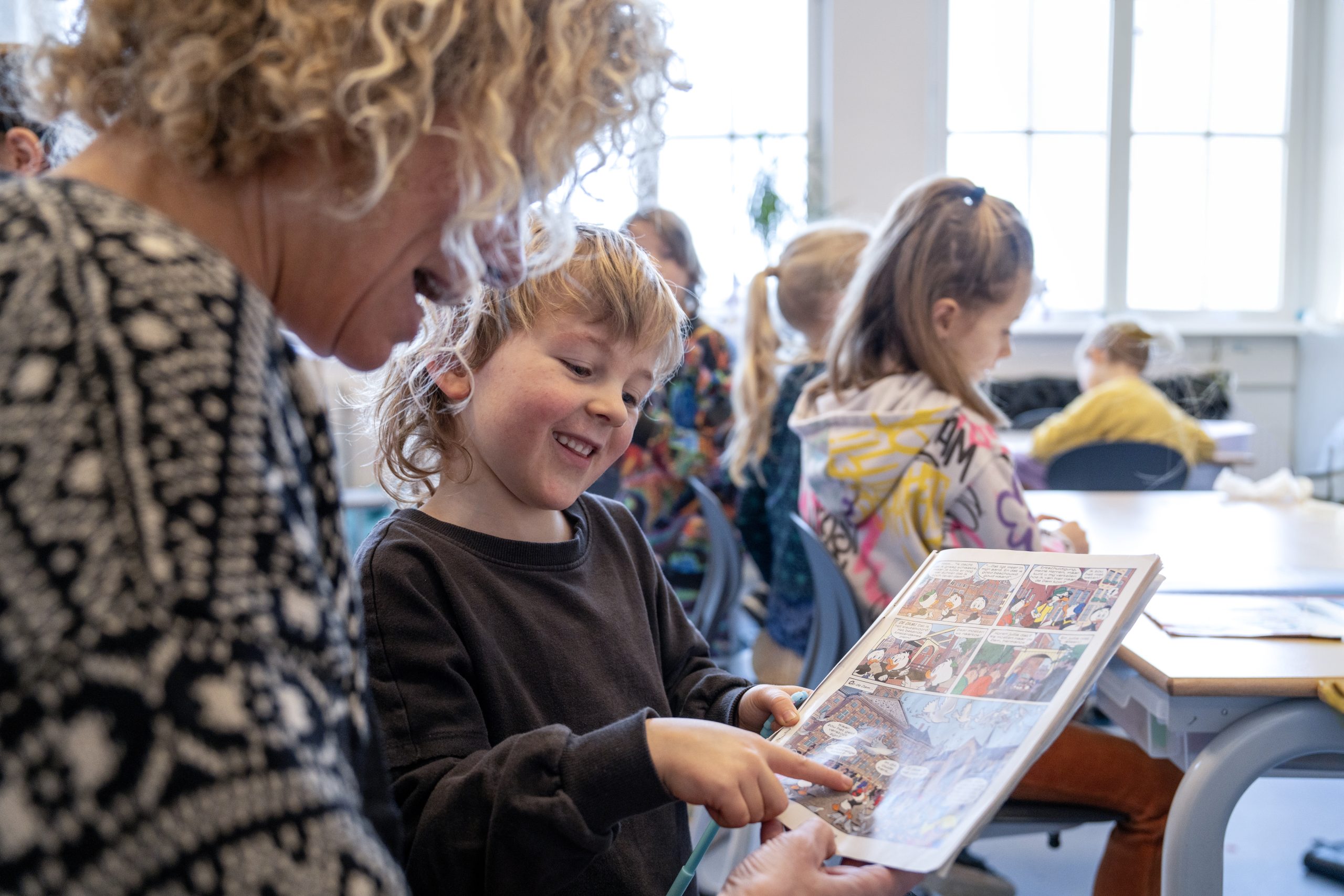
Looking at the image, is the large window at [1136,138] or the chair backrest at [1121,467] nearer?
the chair backrest at [1121,467]

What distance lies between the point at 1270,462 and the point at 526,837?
632 centimetres

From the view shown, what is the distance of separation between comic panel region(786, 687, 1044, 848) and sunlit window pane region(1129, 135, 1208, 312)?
6.09m

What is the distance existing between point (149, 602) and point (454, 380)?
67cm

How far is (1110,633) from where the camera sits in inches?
30.9

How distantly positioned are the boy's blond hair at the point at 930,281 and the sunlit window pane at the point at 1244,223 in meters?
5.05

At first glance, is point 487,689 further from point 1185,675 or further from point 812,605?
point 812,605

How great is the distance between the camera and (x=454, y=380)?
1.07 meters

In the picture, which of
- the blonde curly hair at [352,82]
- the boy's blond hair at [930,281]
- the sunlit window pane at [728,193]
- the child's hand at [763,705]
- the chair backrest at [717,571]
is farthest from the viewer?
the sunlit window pane at [728,193]

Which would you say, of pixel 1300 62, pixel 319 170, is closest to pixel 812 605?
pixel 319 170

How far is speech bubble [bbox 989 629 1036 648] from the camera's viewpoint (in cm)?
84

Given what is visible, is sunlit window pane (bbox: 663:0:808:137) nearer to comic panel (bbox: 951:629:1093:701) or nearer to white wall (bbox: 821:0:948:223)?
white wall (bbox: 821:0:948:223)

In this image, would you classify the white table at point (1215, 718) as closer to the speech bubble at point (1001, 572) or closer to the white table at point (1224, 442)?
the speech bubble at point (1001, 572)

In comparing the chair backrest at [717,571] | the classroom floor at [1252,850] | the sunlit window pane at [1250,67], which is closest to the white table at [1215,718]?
the classroom floor at [1252,850]

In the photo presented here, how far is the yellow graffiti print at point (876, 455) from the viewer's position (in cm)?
177
